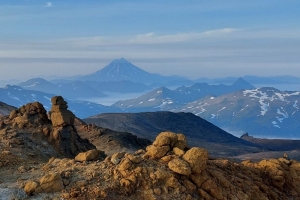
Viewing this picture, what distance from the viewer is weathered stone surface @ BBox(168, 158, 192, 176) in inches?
591

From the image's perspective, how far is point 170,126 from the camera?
132 meters

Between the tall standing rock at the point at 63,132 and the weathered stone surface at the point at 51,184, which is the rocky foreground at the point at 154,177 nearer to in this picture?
the weathered stone surface at the point at 51,184

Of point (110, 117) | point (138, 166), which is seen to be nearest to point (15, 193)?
point (138, 166)

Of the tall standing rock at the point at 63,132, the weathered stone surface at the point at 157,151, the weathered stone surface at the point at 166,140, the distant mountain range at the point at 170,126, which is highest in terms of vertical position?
the weathered stone surface at the point at 166,140

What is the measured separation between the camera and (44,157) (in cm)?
2459

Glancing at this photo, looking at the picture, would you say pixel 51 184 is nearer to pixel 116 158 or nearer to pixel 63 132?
→ pixel 116 158

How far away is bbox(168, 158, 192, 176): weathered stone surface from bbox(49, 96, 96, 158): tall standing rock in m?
13.5

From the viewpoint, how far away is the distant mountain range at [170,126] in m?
115

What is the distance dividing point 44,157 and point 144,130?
91.6 m

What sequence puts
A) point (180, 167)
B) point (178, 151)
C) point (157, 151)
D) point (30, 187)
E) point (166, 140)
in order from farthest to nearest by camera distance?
point (166, 140) → point (178, 151) → point (157, 151) → point (180, 167) → point (30, 187)

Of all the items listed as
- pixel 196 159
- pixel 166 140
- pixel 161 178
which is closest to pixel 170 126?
pixel 166 140

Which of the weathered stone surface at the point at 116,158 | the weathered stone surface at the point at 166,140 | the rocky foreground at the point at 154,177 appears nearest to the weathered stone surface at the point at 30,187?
the rocky foreground at the point at 154,177

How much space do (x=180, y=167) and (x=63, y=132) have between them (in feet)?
49.1

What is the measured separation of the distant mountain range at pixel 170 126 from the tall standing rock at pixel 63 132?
3031 inches
